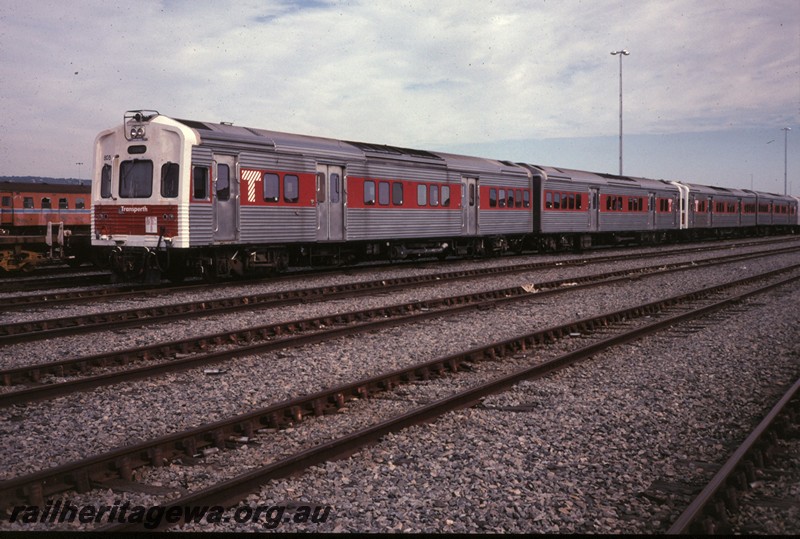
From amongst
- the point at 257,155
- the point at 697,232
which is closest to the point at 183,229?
the point at 257,155

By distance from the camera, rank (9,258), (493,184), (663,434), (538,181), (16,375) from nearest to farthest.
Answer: (663,434) < (16,375) < (9,258) < (493,184) < (538,181)

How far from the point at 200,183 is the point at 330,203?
428 centimetres

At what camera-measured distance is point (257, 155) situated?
16.9 m

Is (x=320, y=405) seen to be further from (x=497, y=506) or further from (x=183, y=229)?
(x=183, y=229)

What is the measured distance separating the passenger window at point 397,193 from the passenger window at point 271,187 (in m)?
4.67

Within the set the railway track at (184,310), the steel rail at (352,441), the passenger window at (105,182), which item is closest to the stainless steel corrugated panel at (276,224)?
the railway track at (184,310)

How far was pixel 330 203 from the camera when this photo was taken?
1925cm

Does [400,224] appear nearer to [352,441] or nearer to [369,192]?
[369,192]

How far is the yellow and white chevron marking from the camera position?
659 inches

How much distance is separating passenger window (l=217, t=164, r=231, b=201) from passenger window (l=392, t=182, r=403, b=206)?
243 inches

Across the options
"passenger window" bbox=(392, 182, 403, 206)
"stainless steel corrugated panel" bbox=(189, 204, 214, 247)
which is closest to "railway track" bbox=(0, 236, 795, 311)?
"stainless steel corrugated panel" bbox=(189, 204, 214, 247)

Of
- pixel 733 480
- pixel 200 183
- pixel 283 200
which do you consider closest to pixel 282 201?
pixel 283 200

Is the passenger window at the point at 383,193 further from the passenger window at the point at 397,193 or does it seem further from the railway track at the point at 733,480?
the railway track at the point at 733,480

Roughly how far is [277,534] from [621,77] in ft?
165
